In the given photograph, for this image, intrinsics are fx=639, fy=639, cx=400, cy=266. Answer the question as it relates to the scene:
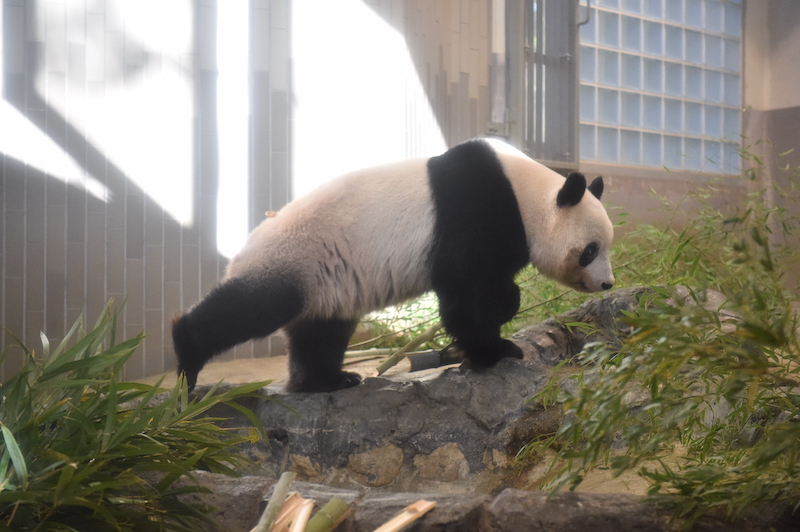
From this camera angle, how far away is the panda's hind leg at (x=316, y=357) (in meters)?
2.70

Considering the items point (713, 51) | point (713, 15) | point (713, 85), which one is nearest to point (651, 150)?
point (713, 85)

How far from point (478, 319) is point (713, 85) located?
5305 millimetres

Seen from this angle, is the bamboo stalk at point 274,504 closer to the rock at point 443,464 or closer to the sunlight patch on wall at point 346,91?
the rock at point 443,464

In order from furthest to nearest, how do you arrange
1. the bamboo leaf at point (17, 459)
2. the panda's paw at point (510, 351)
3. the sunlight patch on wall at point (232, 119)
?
the sunlight patch on wall at point (232, 119), the panda's paw at point (510, 351), the bamboo leaf at point (17, 459)

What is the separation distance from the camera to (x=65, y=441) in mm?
1427

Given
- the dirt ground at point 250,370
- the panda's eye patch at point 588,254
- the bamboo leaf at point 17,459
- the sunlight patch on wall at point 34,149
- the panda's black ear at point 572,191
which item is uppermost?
the sunlight patch on wall at point 34,149

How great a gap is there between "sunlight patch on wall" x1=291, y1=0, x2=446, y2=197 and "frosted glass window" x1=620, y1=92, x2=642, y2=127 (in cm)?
259

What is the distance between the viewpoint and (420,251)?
8.66 feet

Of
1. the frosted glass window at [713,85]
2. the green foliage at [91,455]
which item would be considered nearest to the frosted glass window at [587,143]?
the frosted glass window at [713,85]

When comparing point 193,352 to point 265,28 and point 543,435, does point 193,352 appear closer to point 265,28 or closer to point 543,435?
point 543,435

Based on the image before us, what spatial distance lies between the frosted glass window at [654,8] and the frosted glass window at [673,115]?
2.75 ft

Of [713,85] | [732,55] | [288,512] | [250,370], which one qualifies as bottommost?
[250,370]

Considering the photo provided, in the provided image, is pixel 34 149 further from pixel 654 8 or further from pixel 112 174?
pixel 654 8

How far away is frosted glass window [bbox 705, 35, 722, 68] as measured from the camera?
253 inches
